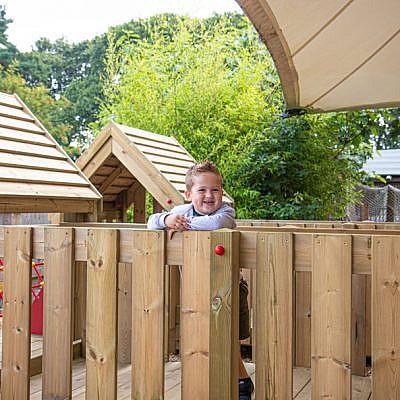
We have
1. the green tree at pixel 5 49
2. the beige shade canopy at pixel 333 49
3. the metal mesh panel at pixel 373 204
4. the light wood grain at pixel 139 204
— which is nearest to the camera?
the beige shade canopy at pixel 333 49

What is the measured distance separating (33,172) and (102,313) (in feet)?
6.70

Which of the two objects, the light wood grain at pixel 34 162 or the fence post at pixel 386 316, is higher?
the light wood grain at pixel 34 162

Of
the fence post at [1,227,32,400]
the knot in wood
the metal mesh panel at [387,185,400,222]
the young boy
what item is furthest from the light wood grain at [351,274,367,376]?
the metal mesh panel at [387,185,400,222]

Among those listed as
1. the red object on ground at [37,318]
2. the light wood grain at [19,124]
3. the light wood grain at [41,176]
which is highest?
the light wood grain at [19,124]

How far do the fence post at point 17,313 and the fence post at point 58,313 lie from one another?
11cm

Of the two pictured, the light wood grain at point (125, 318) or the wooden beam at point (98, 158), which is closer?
the light wood grain at point (125, 318)

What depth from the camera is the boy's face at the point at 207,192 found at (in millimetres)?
3072

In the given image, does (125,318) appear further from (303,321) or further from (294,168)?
(294,168)

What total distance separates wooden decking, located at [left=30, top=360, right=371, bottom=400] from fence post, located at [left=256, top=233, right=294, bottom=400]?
49.7 inches

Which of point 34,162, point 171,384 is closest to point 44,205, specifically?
point 34,162


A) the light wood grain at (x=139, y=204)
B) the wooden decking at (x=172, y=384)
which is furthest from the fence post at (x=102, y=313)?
the light wood grain at (x=139, y=204)

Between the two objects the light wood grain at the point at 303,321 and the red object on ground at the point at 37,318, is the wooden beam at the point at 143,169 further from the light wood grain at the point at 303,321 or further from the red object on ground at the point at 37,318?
the light wood grain at the point at 303,321

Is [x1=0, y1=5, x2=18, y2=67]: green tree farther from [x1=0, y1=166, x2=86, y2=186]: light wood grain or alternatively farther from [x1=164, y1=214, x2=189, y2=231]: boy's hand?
[x1=164, y1=214, x2=189, y2=231]: boy's hand

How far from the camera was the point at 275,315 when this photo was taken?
89.0 inches
